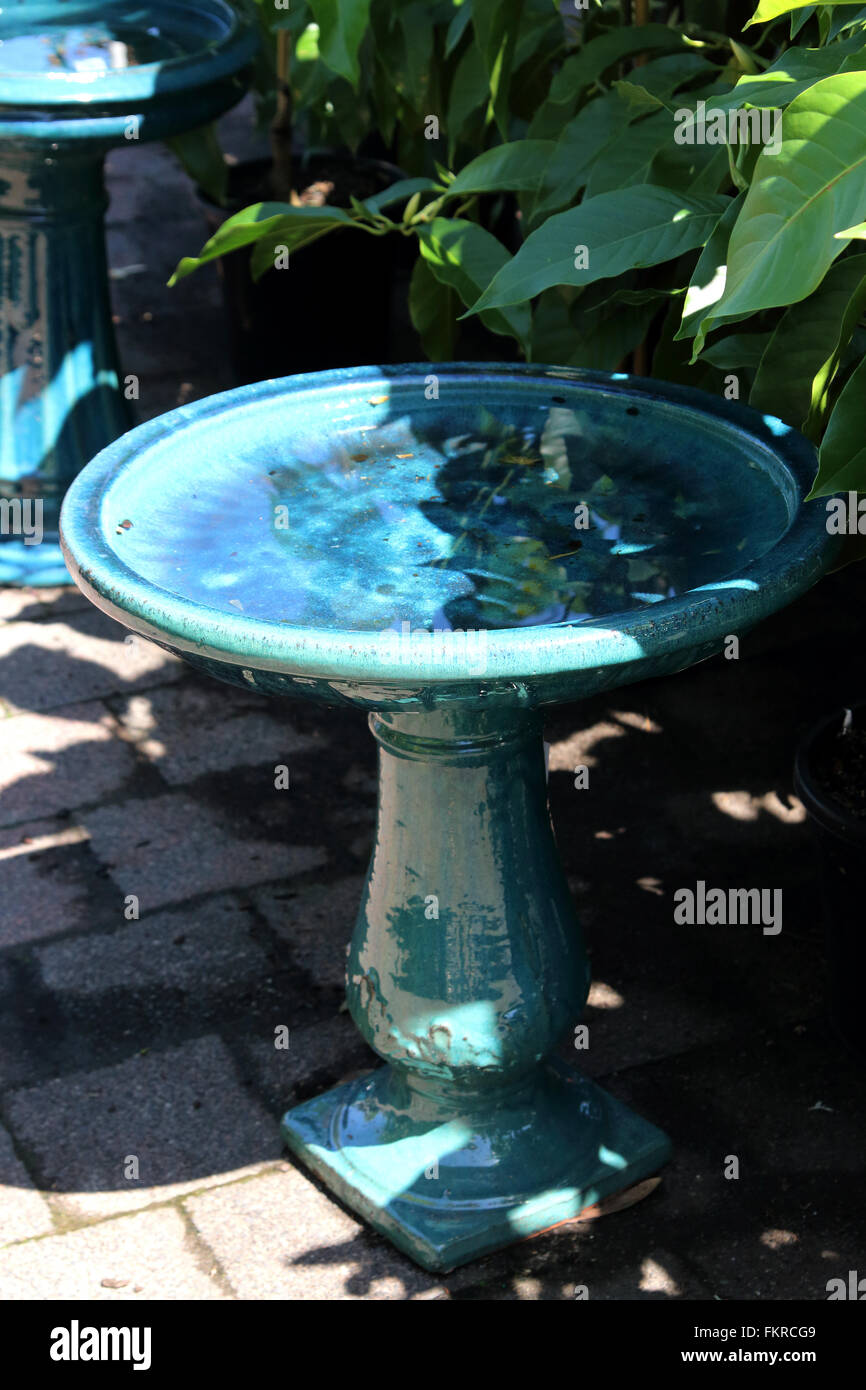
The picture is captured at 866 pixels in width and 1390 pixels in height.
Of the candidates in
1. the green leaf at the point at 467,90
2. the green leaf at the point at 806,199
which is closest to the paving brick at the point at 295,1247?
the green leaf at the point at 806,199

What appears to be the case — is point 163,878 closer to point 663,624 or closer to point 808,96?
point 663,624

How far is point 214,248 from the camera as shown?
2.37 metres

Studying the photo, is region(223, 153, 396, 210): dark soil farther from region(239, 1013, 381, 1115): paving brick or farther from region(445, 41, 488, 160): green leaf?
region(239, 1013, 381, 1115): paving brick

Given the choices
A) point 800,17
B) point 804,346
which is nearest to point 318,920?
point 804,346

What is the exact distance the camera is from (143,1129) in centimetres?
219

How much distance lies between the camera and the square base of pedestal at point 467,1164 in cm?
196

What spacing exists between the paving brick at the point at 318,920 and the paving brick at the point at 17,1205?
0.54 meters

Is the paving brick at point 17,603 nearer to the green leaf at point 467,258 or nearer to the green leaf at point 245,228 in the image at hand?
the green leaf at point 245,228

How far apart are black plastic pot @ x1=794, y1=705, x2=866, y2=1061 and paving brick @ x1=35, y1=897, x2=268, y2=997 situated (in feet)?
2.81

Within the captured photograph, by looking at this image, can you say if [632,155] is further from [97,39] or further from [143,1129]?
[97,39]

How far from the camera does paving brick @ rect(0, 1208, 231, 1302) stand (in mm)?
1924

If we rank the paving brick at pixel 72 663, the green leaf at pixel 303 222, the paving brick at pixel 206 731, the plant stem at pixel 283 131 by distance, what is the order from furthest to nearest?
the plant stem at pixel 283 131 → the paving brick at pixel 72 663 → the paving brick at pixel 206 731 → the green leaf at pixel 303 222
